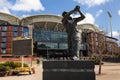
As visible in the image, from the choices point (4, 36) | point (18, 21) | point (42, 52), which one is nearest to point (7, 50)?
point (4, 36)

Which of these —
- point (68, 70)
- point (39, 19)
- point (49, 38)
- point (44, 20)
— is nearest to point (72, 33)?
point (68, 70)

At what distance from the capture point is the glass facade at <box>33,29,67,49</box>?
12825 centimetres

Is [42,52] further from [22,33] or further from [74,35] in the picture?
[74,35]

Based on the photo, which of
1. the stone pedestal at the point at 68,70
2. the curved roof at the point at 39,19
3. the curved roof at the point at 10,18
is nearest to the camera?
the stone pedestal at the point at 68,70

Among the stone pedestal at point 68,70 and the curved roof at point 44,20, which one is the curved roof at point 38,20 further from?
the stone pedestal at point 68,70

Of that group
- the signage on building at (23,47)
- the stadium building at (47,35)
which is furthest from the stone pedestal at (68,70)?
the stadium building at (47,35)

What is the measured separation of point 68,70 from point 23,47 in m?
24.5

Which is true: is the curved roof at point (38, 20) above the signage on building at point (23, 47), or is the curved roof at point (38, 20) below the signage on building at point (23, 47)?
above

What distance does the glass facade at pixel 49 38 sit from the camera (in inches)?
→ 5049

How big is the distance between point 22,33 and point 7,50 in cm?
913

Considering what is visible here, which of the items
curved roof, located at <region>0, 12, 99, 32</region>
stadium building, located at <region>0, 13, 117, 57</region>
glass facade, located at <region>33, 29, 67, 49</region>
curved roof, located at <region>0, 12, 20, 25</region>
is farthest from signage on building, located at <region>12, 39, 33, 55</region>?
curved roof, located at <region>0, 12, 20, 25</region>

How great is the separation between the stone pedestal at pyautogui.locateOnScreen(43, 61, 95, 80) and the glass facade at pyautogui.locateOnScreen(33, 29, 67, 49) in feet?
365

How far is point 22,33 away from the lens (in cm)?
11925

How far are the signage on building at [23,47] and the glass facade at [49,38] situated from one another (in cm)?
8672
